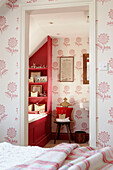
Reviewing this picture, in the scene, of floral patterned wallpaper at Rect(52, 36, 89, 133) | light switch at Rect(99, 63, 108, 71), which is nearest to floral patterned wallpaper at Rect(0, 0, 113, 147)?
light switch at Rect(99, 63, 108, 71)

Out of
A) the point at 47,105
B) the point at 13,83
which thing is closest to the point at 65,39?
the point at 47,105

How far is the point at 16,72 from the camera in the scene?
307 cm

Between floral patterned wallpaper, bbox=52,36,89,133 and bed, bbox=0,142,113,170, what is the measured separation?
3.74 m

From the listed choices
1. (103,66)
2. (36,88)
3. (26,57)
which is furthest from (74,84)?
(103,66)

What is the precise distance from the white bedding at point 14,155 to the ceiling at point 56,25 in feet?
8.37

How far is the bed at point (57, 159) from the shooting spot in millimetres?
1183

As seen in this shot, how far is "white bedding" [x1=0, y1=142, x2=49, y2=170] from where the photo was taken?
1.45 meters

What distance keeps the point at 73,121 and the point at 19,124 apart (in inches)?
106

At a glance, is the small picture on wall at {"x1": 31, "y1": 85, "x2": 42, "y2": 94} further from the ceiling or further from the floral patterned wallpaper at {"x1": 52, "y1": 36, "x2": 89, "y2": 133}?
the ceiling

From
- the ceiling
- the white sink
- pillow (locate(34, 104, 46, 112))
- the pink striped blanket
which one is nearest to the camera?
the pink striped blanket

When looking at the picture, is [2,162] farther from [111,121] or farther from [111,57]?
[111,57]

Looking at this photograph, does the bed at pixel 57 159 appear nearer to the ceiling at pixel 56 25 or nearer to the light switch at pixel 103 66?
the light switch at pixel 103 66

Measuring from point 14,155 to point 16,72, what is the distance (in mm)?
1621

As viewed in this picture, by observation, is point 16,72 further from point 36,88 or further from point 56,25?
point 36,88
